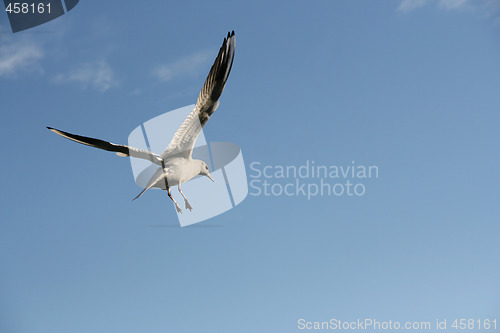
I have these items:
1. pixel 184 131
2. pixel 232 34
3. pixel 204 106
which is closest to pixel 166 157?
pixel 184 131

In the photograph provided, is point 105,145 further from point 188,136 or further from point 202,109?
point 202,109

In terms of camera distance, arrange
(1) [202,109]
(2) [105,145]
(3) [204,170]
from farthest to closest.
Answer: (3) [204,170] < (1) [202,109] < (2) [105,145]

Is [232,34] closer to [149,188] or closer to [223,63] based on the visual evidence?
[223,63]

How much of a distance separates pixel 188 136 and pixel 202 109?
0.66 metres

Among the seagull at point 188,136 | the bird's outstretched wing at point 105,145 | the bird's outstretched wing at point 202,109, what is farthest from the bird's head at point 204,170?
the bird's outstretched wing at point 105,145

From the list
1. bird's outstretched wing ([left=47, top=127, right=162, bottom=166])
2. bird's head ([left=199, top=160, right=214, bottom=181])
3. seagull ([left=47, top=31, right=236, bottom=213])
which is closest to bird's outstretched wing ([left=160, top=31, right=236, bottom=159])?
seagull ([left=47, top=31, right=236, bottom=213])

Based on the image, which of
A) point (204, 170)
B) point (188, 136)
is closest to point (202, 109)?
point (188, 136)

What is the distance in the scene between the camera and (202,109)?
9.53 metres

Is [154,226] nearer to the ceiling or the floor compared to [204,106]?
nearer to the floor

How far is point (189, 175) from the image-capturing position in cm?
1020

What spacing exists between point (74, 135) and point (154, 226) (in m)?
2.27

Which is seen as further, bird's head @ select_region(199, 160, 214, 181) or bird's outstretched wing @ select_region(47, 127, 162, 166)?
bird's head @ select_region(199, 160, 214, 181)

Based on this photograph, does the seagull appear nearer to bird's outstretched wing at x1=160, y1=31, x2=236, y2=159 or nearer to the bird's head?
bird's outstretched wing at x1=160, y1=31, x2=236, y2=159

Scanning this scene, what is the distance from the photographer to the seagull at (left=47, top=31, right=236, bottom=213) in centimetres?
906
